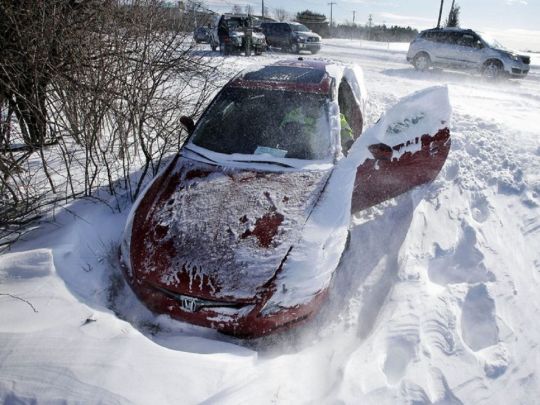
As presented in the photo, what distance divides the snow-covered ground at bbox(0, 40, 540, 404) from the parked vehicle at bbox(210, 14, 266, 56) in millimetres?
14570

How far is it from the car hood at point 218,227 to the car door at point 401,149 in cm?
48

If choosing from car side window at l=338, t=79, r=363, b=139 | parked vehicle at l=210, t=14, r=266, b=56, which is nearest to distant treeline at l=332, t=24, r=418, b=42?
parked vehicle at l=210, t=14, r=266, b=56

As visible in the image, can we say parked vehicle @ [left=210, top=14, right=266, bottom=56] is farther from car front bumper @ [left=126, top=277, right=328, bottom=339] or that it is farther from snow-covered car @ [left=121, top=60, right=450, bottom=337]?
car front bumper @ [left=126, top=277, right=328, bottom=339]

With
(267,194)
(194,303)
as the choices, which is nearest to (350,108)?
(267,194)

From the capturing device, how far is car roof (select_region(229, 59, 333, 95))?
3.88 meters

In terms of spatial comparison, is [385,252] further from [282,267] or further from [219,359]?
[219,359]

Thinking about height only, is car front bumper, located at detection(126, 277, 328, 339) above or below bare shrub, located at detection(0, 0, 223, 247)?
below

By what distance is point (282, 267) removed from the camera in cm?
257

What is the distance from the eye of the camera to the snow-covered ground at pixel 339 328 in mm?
2146

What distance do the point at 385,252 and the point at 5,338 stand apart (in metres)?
2.95

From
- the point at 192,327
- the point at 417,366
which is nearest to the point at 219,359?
the point at 192,327

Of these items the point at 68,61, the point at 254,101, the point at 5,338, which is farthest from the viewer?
the point at 68,61

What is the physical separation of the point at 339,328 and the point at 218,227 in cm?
112

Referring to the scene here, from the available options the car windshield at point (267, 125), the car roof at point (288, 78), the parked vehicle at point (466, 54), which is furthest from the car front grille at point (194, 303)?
the parked vehicle at point (466, 54)
